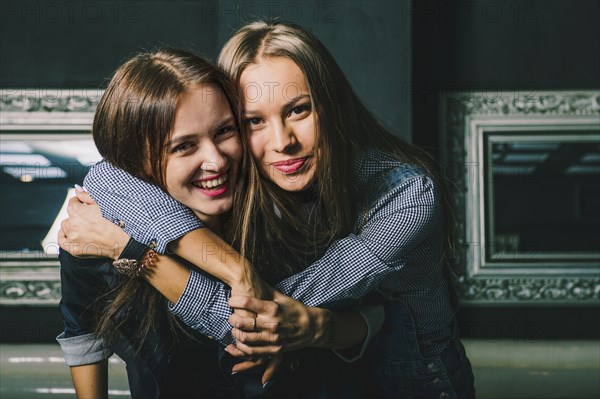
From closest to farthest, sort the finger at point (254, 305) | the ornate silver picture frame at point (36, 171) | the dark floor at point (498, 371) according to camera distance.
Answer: the finger at point (254, 305) < the dark floor at point (498, 371) < the ornate silver picture frame at point (36, 171)

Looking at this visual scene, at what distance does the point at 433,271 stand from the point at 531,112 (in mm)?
776

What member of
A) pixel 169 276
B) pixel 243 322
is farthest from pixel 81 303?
pixel 243 322

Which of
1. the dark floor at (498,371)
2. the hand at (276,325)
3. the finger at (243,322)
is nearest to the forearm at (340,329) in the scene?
the hand at (276,325)

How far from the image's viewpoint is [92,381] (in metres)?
1.15

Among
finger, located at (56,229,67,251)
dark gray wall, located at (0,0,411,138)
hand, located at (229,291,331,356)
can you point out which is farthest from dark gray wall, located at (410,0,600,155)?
finger, located at (56,229,67,251)

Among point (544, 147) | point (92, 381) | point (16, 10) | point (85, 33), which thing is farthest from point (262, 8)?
point (92, 381)

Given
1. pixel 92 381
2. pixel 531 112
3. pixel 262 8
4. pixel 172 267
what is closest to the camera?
pixel 172 267

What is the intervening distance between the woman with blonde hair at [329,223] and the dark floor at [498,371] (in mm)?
435

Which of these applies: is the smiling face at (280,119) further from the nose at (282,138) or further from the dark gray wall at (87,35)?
the dark gray wall at (87,35)

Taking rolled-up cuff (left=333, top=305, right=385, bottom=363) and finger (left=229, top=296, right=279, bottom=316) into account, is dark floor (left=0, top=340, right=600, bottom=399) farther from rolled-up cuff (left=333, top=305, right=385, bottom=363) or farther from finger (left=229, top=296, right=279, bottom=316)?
finger (left=229, top=296, right=279, bottom=316)

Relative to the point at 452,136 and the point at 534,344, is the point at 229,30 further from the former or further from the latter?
the point at 534,344

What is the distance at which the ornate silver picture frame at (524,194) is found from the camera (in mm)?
1717

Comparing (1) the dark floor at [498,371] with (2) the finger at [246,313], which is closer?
(2) the finger at [246,313]

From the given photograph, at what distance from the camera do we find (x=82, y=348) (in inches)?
44.3
